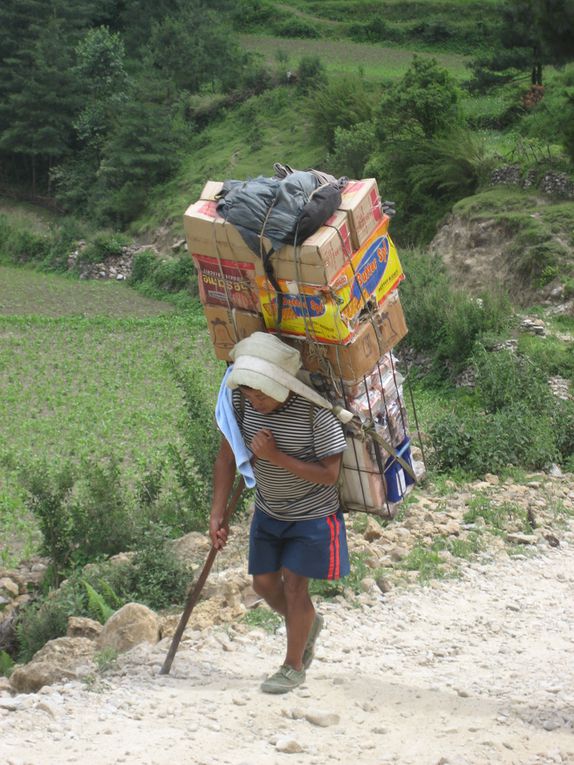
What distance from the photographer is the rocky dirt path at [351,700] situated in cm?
373

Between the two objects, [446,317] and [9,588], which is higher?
[9,588]

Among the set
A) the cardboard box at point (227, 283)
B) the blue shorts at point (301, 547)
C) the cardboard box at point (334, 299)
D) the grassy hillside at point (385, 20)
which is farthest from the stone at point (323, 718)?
the grassy hillside at point (385, 20)

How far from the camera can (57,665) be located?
4.64 metres

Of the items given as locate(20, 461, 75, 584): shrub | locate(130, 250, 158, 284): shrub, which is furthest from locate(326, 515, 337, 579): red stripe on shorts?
locate(130, 250, 158, 284): shrub

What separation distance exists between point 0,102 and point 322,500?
30.5 m

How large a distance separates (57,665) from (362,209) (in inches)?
95.5

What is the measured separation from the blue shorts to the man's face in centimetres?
49

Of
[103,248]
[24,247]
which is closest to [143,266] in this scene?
[103,248]

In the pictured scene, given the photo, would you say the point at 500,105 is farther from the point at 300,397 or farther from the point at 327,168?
the point at 300,397

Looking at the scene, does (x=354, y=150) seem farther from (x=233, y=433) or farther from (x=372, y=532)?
(x=233, y=433)

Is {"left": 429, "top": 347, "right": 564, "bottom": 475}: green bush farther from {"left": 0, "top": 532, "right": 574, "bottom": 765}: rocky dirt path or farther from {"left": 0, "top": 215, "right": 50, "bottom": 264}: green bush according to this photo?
{"left": 0, "top": 215, "right": 50, "bottom": 264}: green bush

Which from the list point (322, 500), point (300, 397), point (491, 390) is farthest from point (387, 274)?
point (491, 390)

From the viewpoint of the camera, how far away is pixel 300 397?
3.96 m

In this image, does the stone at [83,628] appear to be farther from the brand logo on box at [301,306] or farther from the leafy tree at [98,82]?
the leafy tree at [98,82]
